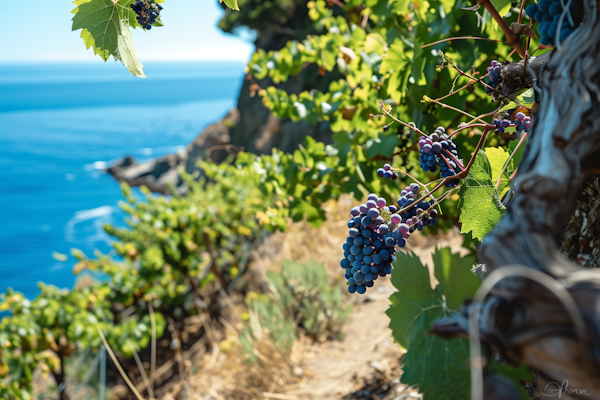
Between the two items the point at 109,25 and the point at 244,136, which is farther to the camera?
the point at 244,136

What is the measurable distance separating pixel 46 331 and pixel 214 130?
13289mm

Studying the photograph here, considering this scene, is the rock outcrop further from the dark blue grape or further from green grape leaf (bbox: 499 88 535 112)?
the dark blue grape

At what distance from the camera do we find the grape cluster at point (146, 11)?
1029 millimetres

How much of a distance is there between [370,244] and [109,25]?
2.79 feet

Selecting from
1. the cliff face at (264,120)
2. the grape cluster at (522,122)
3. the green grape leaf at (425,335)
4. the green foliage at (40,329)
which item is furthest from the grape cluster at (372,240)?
the cliff face at (264,120)

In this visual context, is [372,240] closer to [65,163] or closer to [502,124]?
[502,124]

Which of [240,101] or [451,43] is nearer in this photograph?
[451,43]

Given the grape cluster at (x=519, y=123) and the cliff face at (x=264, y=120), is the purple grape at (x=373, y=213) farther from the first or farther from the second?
the cliff face at (x=264, y=120)

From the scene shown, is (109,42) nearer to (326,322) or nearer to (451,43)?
(451,43)

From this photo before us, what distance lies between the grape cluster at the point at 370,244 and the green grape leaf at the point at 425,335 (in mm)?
132

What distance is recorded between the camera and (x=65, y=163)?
73.8ft

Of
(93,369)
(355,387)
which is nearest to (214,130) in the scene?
(93,369)

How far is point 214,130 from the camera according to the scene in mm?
15648

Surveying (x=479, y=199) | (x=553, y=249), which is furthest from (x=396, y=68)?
(x=553, y=249)
